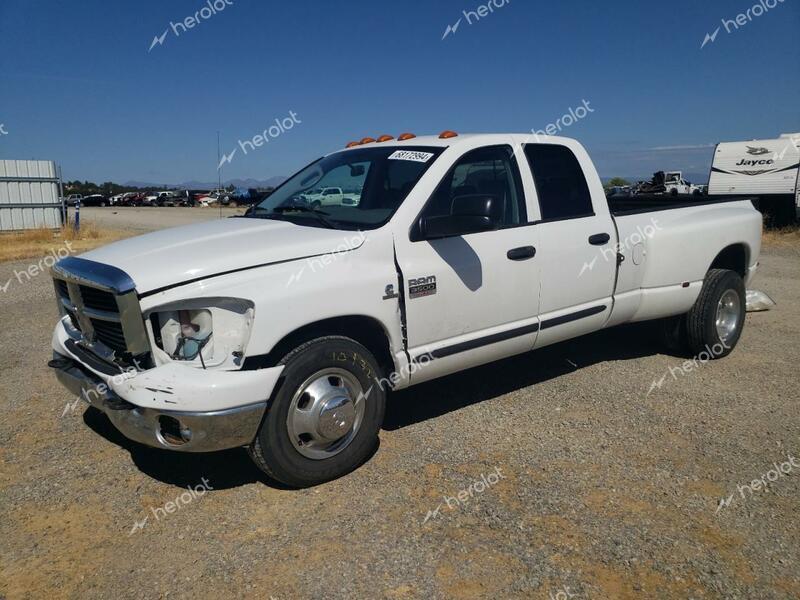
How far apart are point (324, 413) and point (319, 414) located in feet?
0.09

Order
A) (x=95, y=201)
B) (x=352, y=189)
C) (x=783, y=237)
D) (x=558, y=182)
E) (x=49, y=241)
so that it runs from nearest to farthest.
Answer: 1. (x=352, y=189)
2. (x=558, y=182)
3. (x=49, y=241)
4. (x=783, y=237)
5. (x=95, y=201)

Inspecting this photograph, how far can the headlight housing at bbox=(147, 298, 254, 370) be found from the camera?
10.1 ft

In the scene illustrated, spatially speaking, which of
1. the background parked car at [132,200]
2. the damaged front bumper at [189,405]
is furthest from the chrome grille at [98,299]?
the background parked car at [132,200]

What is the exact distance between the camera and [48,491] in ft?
11.4

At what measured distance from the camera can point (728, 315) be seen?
5.89m

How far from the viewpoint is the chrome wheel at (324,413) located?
334 centimetres

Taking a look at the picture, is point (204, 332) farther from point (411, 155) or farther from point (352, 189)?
point (411, 155)

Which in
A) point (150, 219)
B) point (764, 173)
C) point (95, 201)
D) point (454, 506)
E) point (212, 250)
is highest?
point (764, 173)

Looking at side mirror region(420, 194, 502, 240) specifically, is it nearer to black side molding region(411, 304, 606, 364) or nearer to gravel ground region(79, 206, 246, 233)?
black side molding region(411, 304, 606, 364)

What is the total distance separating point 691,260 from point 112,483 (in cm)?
468

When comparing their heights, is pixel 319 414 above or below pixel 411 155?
below

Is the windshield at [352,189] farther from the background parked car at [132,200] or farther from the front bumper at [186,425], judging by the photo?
the background parked car at [132,200]

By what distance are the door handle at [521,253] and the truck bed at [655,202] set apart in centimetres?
112

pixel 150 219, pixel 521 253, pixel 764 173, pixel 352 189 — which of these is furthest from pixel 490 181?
pixel 150 219
